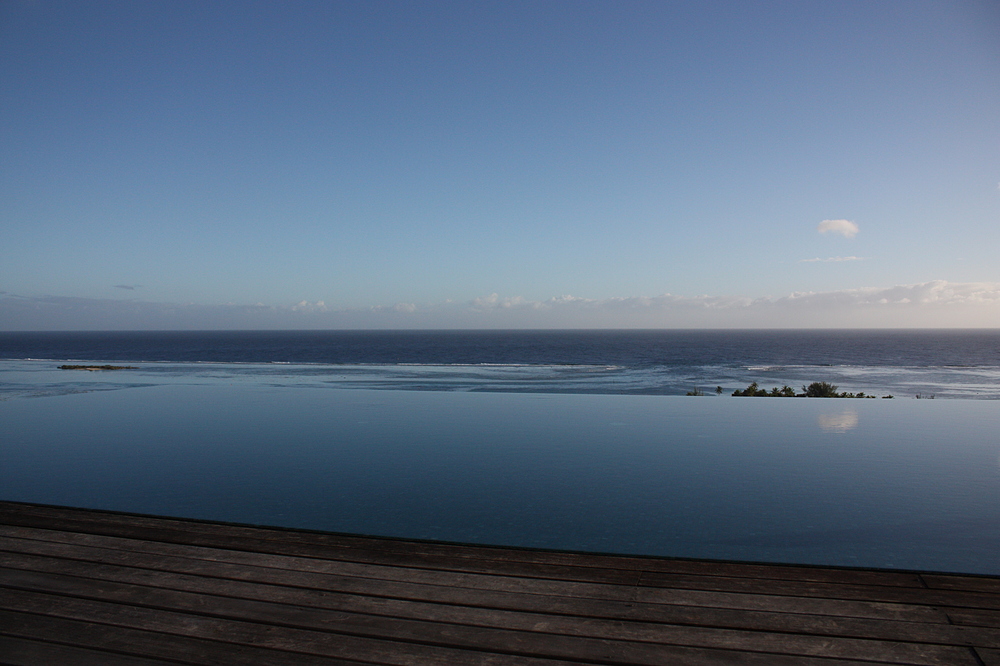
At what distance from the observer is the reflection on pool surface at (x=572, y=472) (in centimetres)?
368

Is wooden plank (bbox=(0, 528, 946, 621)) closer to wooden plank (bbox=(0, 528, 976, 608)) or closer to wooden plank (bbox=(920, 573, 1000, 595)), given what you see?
wooden plank (bbox=(0, 528, 976, 608))

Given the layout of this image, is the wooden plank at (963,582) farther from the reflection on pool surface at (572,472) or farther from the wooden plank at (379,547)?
the reflection on pool surface at (572,472)

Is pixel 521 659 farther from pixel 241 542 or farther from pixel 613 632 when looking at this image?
pixel 241 542

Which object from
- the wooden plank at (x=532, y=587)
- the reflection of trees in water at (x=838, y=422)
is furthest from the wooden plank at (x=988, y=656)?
the reflection of trees in water at (x=838, y=422)

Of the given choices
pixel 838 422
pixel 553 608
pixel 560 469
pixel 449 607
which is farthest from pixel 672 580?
pixel 838 422

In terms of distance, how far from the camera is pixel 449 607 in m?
1.88

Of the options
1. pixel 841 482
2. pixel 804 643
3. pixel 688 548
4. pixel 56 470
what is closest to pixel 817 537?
pixel 688 548

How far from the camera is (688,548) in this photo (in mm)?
3424

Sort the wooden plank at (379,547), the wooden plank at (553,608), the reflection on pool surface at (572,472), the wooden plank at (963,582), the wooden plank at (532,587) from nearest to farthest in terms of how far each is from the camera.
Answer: the wooden plank at (553,608)
the wooden plank at (532,587)
the wooden plank at (963,582)
the wooden plank at (379,547)
the reflection on pool surface at (572,472)

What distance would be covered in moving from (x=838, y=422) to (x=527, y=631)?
6.91 metres

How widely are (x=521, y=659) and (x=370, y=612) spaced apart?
510 millimetres

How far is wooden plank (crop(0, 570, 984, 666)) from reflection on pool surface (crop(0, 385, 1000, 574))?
1.69 meters

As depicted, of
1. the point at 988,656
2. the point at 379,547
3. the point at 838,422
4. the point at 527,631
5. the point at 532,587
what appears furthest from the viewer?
the point at 838,422

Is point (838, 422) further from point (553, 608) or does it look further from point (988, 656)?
point (553, 608)
